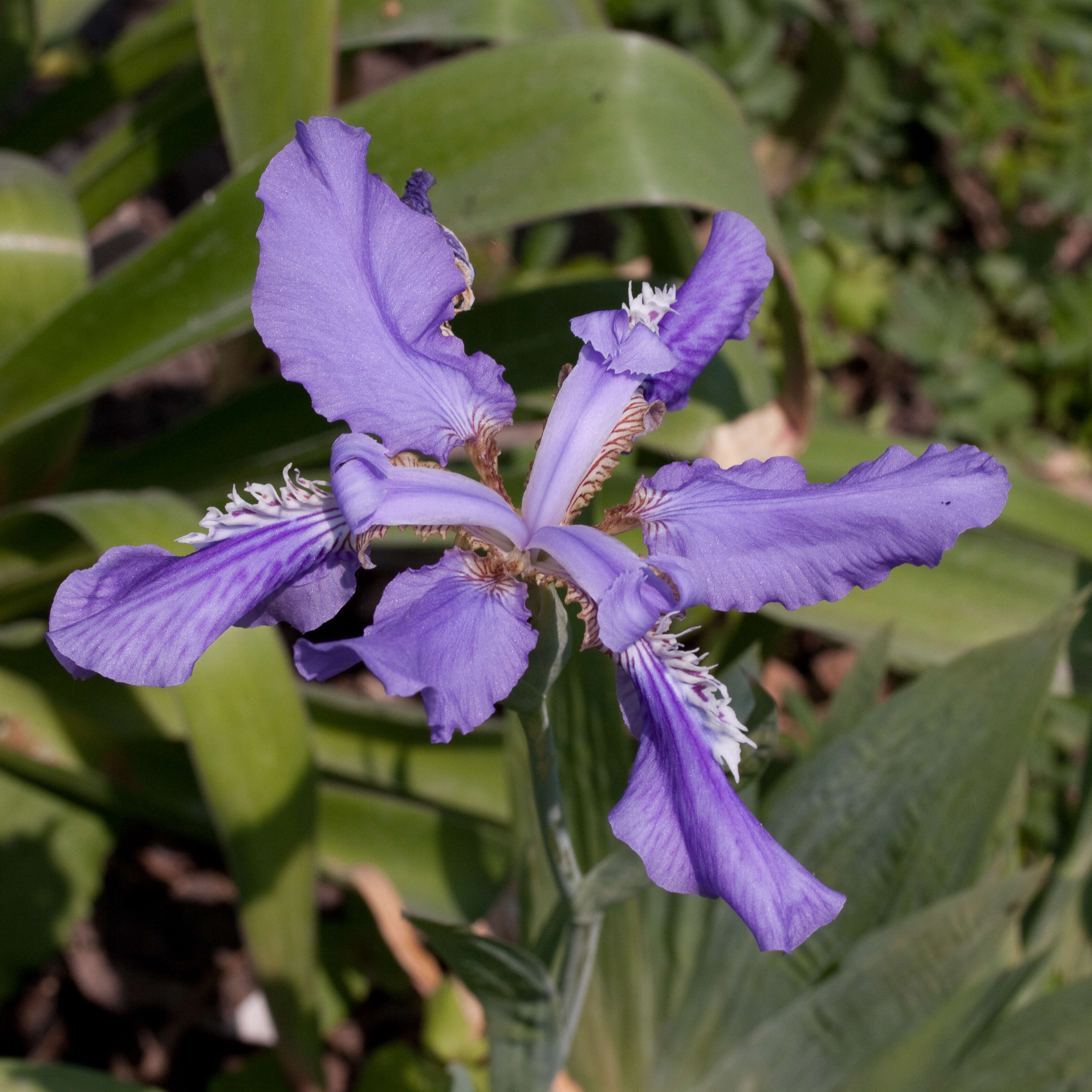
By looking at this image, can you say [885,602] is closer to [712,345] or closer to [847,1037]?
[847,1037]

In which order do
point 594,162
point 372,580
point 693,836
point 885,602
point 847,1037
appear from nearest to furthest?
1. point 693,836
2. point 847,1037
3. point 594,162
4. point 885,602
5. point 372,580

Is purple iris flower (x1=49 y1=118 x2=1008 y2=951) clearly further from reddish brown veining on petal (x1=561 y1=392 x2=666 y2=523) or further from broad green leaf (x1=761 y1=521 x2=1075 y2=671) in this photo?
broad green leaf (x1=761 y1=521 x2=1075 y2=671)

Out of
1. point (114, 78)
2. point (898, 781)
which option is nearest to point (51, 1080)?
point (898, 781)

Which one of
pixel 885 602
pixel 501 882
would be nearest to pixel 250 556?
pixel 501 882

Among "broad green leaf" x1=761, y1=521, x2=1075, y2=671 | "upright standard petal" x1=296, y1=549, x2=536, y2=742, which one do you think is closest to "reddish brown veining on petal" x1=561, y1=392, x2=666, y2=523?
"upright standard petal" x1=296, y1=549, x2=536, y2=742

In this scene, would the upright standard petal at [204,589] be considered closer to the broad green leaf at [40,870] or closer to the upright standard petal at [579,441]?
the upright standard petal at [579,441]

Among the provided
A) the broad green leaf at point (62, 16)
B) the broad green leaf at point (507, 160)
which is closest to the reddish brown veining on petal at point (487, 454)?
the broad green leaf at point (507, 160)
